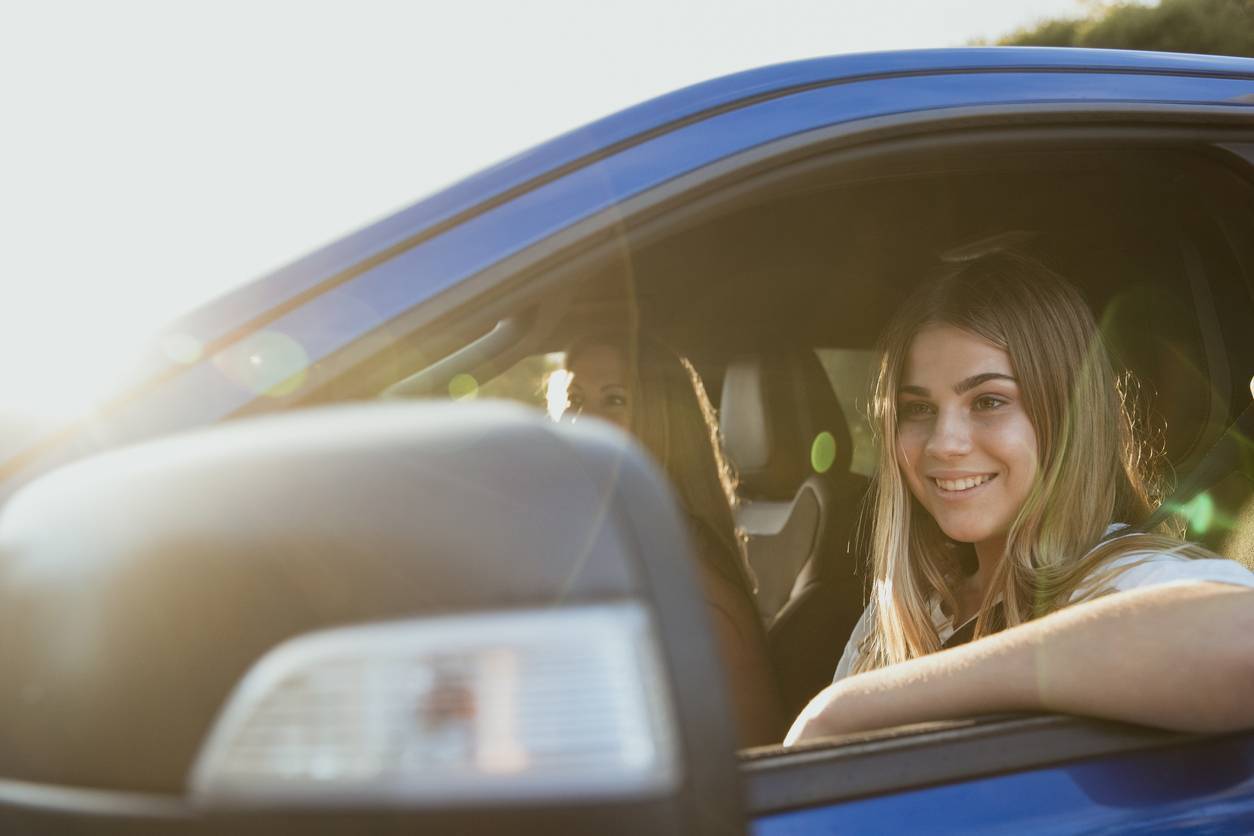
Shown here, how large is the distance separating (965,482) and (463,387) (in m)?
0.89

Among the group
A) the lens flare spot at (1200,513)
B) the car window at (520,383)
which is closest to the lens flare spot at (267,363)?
the car window at (520,383)

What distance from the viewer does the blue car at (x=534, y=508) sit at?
537 mm

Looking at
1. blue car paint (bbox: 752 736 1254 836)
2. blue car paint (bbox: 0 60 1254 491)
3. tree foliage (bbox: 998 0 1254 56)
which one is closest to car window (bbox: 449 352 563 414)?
blue car paint (bbox: 0 60 1254 491)

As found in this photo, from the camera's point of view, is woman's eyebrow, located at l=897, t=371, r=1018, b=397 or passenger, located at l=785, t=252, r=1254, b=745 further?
woman's eyebrow, located at l=897, t=371, r=1018, b=397

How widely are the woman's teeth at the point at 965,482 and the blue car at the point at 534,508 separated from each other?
0.33 m

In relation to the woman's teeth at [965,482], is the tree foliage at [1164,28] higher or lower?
higher

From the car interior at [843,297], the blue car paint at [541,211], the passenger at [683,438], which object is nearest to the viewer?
the blue car paint at [541,211]

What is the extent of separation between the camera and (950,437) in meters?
1.96

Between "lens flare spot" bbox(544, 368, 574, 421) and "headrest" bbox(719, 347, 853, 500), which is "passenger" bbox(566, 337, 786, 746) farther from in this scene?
"headrest" bbox(719, 347, 853, 500)

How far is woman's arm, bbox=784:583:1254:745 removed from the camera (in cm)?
111

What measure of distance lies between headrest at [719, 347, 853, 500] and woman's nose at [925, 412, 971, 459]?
1233 mm

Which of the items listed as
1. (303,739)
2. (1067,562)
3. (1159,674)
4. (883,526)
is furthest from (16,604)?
(883,526)

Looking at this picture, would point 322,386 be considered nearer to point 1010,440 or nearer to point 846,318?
point 1010,440

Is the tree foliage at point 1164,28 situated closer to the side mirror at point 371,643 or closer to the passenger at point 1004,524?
the passenger at point 1004,524
